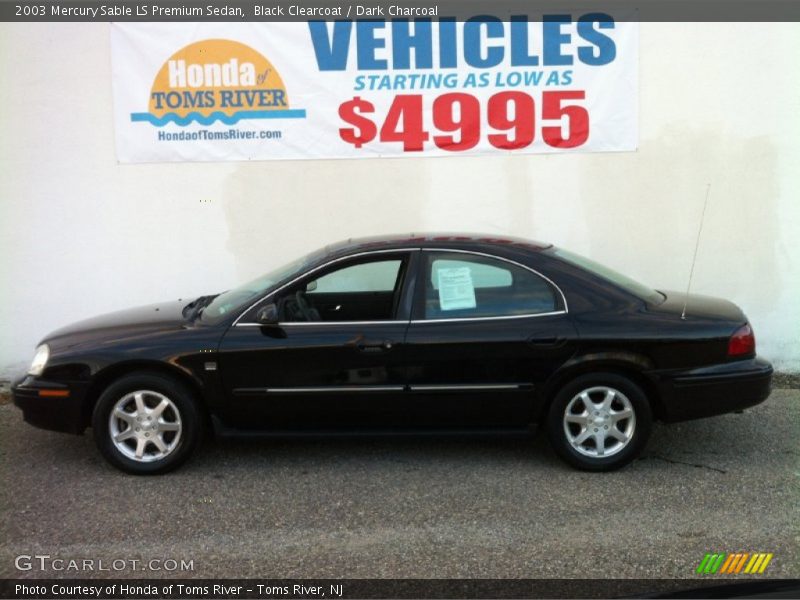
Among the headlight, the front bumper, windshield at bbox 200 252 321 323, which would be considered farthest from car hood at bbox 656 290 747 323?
the headlight

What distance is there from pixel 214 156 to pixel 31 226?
5.71 feet

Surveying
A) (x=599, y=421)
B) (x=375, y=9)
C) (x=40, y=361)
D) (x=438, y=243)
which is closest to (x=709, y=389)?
(x=599, y=421)

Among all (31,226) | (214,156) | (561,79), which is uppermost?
(561,79)

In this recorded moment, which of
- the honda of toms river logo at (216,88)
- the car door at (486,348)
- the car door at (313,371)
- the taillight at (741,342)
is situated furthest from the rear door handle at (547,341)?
the honda of toms river logo at (216,88)

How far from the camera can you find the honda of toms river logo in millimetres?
7496

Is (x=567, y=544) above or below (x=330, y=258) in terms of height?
below

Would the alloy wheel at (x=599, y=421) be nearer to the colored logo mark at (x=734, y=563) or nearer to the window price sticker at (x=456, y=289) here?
the window price sticker at (x=456, y=289)

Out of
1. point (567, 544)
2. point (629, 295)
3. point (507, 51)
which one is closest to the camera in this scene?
point (567, 544)

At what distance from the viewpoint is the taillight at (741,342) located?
5281 mm

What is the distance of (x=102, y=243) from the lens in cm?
771

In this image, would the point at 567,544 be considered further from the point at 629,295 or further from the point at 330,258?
the point at 330,258

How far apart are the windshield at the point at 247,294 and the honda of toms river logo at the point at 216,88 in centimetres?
229

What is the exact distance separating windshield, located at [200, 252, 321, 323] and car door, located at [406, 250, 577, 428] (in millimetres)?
819

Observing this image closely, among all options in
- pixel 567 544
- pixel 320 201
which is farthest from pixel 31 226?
pixel 567 544
